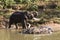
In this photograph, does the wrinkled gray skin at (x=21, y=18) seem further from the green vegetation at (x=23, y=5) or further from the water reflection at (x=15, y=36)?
the green vegetation at (x=23, y=5)

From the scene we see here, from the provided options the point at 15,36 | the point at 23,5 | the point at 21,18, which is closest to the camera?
the point at 15,36

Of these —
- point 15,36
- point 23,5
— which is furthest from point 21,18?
point 23,5

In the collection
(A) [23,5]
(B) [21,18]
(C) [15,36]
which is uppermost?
(C) [15,36]

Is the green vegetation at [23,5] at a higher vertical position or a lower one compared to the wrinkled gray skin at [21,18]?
lower

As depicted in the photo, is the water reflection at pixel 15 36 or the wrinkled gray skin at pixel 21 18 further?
the wrinkled gray skin at pixel 21 18

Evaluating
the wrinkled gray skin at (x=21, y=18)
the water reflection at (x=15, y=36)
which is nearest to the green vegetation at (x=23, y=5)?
the wrinkled gray skin at (x=21, y=18)

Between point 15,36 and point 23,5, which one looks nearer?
point 15,36

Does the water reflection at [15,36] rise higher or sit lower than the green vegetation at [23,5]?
higher

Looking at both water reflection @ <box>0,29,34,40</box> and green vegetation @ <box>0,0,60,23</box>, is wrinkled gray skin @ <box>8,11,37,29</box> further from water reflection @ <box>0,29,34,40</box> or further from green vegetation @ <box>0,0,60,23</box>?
green vegetation @ <box>0,0,60,23</box>

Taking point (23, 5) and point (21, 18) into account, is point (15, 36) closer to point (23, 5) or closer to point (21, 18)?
point (21, 18)

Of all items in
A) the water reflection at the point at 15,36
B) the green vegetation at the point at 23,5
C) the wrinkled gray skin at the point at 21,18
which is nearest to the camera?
the water reflection at the point at 15,36

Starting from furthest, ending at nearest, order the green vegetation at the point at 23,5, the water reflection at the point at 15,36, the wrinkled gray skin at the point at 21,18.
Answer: the green vegetation at the point at 23,5, the wrinkled gray skin at the point at 21,18, the water reflection at the point at 15,36

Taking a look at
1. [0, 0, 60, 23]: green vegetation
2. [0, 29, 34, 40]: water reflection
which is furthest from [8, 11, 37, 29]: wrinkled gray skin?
[0, 0, 60, 23]: green vegetation

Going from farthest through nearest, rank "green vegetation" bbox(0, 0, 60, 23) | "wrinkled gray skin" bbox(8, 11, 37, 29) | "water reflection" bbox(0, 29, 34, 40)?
"green vegetation" bbox(0, 0, 60, 23)
"wrinkled gray skin" bbox(8, 11, 37, 29)
"water reflection" bbox(0, 29, 34, 40)
